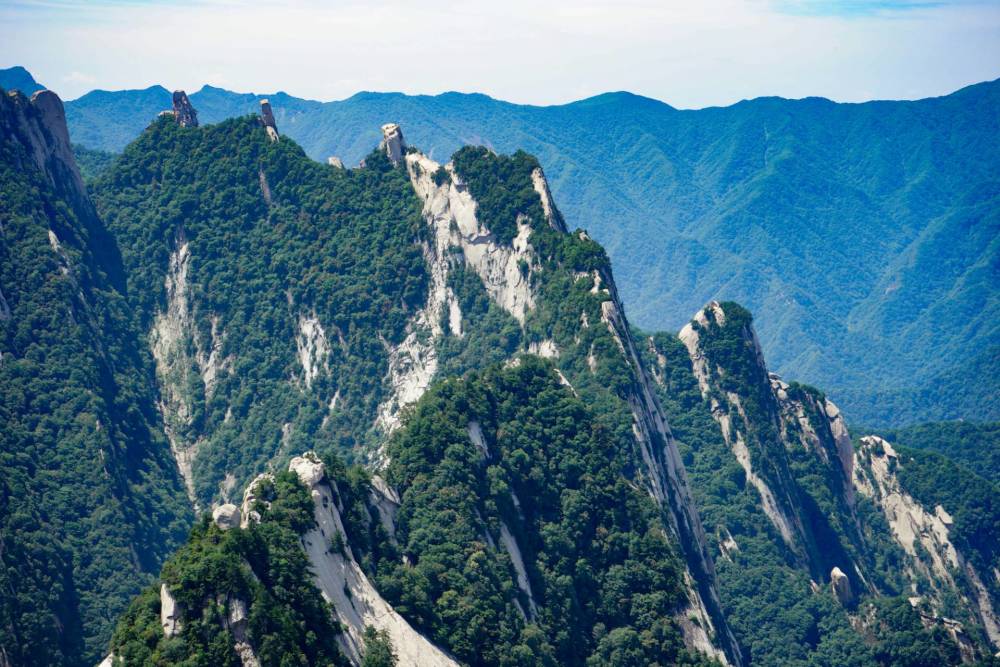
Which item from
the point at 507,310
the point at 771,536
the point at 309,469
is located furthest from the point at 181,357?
the point at 309,469

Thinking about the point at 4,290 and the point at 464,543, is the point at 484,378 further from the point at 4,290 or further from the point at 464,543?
the point at 4,290

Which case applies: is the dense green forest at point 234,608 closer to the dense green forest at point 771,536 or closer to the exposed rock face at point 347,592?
the exposed rock face at point 347,592

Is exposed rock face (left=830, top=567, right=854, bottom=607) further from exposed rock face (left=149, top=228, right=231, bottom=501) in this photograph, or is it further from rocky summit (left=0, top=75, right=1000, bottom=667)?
exposed rock face (left=149, top=228, right=231, bottom=501)

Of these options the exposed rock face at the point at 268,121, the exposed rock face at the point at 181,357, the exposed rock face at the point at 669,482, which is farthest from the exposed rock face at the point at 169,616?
the exposed rock face at the point at 268,121

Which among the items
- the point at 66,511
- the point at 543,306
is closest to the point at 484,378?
the point at 543,306

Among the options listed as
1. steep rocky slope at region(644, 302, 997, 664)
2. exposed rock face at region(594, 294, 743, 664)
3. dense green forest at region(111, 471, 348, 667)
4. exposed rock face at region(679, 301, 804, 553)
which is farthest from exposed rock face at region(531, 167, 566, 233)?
dense green forest at region(111, 471, 348, 667)

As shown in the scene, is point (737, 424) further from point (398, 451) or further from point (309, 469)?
point (309, 469)
